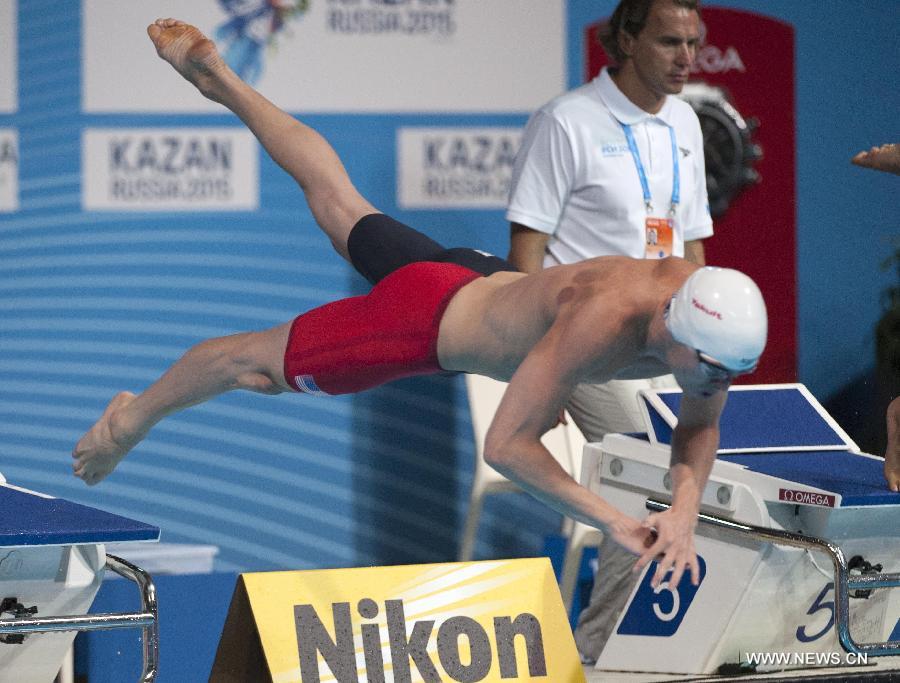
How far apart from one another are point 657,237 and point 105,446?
181 centimetres

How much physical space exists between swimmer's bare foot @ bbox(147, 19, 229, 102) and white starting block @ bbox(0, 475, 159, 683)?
4.40 feet

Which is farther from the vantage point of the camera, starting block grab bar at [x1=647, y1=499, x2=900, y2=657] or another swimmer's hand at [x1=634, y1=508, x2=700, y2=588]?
starting block grab bar at [x1=647, y1=499, x2=900, y2=657]

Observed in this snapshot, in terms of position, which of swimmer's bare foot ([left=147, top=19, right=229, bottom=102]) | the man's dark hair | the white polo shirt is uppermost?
the man's dark hair

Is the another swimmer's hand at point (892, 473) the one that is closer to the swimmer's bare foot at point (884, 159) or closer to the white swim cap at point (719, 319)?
the swimmer's bare foot at point (884, 159)

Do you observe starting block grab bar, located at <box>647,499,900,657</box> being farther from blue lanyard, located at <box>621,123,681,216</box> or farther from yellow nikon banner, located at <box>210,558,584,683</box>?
blue lanyard, located at <box>621,123,681,216</box>

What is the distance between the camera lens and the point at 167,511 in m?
5.77

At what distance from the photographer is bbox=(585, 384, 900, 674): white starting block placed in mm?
3410

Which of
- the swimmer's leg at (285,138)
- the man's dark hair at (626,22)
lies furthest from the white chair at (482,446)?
the swimmer's leg at (285,138)

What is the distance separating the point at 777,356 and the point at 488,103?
5.68 feet

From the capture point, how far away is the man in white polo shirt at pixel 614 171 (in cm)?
431

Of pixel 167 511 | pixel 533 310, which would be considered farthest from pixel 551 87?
pixel 533 310

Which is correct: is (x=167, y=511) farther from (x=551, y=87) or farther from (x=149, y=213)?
(x=551, y=87)

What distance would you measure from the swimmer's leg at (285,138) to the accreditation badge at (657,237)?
99cm

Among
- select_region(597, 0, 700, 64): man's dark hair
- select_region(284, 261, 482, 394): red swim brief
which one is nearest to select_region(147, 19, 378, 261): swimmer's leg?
select_region(284, 261, 482, 394): red swim brief
